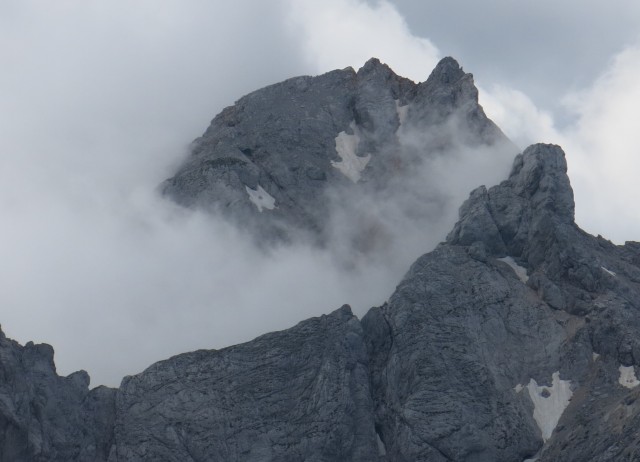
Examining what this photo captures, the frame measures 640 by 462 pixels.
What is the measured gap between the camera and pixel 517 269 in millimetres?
146375

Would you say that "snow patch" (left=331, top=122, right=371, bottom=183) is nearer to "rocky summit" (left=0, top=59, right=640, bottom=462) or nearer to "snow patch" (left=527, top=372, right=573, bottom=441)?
"rocky summit" (left=0, top=59, right=640, bottom=462)

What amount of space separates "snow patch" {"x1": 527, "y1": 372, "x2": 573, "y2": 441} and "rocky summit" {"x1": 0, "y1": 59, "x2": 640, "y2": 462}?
17 cm

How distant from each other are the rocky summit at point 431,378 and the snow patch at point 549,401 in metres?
0.17

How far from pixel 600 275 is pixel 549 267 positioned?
592cm

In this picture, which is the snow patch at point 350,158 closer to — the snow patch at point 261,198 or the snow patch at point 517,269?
the snow patch at point 261,198

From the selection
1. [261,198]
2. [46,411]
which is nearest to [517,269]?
[261,198]

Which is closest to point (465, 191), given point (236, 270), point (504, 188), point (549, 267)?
point (504, 188)

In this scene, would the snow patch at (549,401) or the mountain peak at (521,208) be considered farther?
the mountain peak at (521,208)

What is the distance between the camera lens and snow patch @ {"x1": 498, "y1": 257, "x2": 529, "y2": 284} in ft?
476

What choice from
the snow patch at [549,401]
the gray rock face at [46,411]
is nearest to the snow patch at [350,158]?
the snow patch at [549,401]

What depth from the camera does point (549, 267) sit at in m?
144

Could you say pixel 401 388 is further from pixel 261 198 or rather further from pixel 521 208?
pixel 261 198

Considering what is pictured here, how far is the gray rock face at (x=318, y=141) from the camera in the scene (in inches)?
6407

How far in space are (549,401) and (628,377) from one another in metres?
8.73
